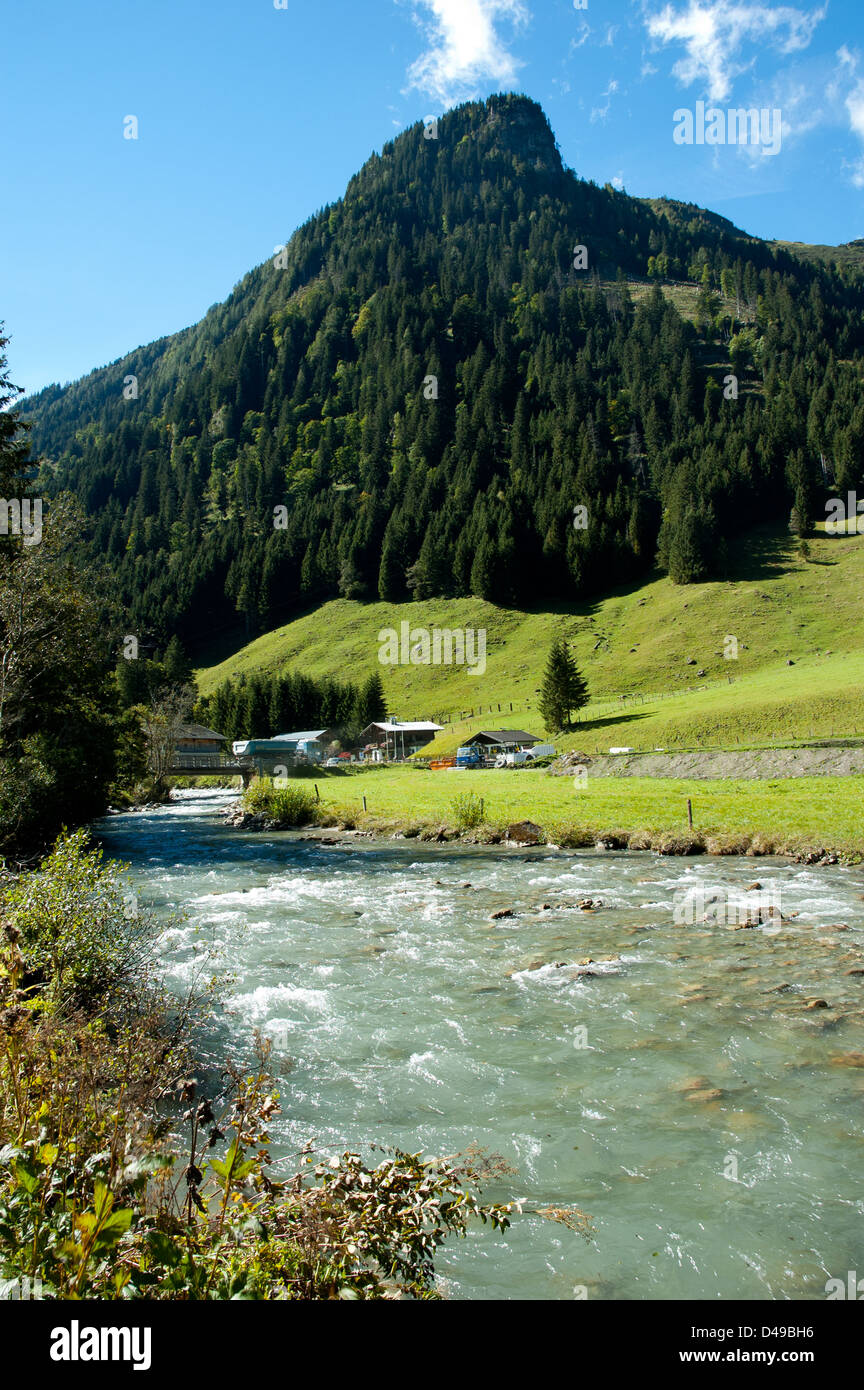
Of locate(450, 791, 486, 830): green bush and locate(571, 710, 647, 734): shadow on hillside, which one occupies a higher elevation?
locate(571, 710, 647, 734): shadow on hillside

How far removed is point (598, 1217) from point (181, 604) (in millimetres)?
188267

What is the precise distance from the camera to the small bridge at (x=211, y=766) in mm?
88000

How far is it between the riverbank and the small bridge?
37.3 meters

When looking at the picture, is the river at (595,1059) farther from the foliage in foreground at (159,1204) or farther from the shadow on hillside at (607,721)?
the shadow on hillside at (607,721)

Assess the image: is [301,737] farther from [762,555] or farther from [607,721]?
[762,555]

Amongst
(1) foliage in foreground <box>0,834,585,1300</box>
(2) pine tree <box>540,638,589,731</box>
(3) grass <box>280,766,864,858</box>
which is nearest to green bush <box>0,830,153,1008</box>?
(1) foliage in foreground <box>0,834,585,1300</box>

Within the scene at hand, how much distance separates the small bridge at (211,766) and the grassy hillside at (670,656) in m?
25.6

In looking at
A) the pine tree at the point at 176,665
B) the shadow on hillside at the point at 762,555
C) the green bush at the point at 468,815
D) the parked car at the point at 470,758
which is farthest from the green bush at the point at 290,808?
the pine tree at the point at 176,665

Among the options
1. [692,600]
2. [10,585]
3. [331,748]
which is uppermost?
[692,600]

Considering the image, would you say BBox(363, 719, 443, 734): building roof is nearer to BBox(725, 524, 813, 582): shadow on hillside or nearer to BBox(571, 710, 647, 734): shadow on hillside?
BBox(571, 710, 647, 734): shadow on hillside

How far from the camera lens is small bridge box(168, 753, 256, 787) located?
88.0 meters
